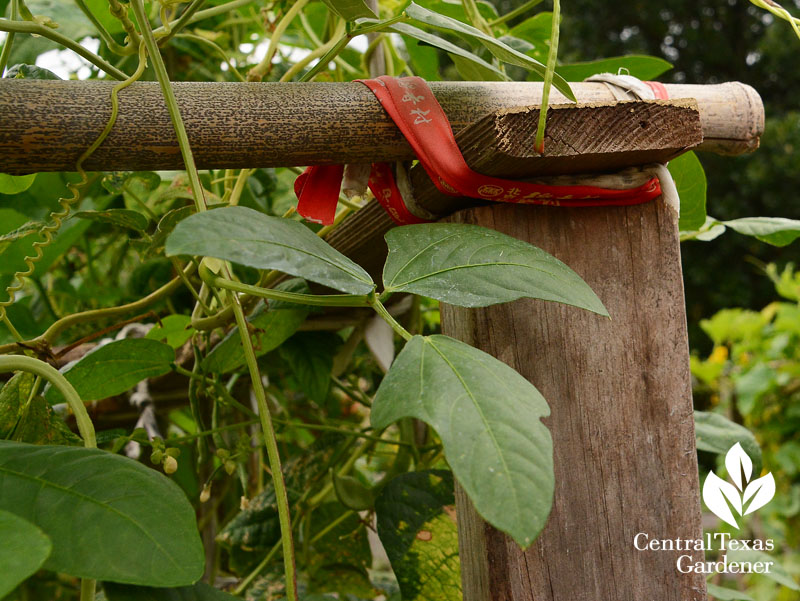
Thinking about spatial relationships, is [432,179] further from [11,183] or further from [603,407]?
[11,183]

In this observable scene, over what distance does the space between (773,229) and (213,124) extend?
1.48 ft

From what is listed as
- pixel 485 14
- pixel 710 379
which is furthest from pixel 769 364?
pixel 485 14

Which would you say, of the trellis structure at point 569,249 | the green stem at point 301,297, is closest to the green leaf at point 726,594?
the trellis structure at point 569,249

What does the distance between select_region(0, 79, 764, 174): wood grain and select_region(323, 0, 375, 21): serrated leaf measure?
4cm

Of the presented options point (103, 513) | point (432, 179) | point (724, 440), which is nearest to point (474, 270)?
point (432, 179)

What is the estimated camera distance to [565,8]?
22.8 ft

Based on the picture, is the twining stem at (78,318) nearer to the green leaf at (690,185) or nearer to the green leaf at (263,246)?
the green leaf at (263,246)

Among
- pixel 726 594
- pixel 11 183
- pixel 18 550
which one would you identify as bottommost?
pixel 726 594

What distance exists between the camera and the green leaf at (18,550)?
22 centimetres

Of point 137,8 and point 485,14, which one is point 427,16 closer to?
point 137,8

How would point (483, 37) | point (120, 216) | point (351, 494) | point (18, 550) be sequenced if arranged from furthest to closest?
1. point (351, 494)
2. point (120, 216)
3. point (483, 37)
4. point (18, 550)

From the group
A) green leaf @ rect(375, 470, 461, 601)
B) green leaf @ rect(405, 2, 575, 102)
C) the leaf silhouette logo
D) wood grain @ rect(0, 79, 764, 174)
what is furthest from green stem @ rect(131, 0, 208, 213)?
the leaf silhouette logo

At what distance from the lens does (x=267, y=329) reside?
0.52m

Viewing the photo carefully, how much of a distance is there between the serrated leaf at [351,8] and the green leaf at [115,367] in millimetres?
260
